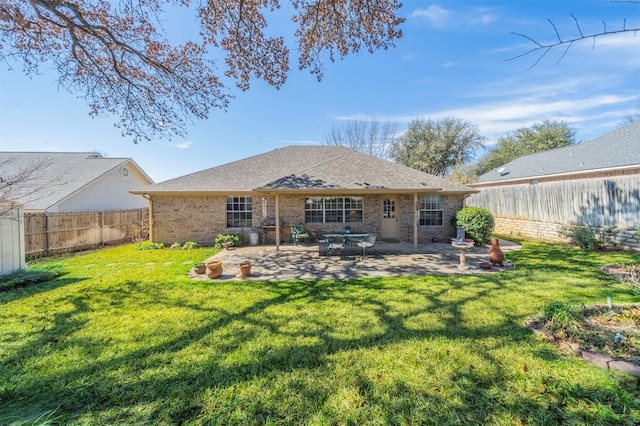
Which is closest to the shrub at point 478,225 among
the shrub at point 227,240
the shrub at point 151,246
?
the shrub at point 227,240

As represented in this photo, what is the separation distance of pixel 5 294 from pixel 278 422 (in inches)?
313

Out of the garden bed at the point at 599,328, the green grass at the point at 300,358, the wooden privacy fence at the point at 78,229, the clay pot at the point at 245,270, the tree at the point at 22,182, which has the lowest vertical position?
the green grass at the point at 300,358

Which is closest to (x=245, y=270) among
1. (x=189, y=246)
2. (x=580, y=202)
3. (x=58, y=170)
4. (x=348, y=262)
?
(x=348, y=262)

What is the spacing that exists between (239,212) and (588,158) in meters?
21.1

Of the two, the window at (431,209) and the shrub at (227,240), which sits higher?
the window at (431,209)

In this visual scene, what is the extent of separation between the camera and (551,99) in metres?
14.6

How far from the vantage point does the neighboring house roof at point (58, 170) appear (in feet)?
46.1

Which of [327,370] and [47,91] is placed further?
[47,91]

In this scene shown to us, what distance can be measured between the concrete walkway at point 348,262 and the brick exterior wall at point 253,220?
1539mm

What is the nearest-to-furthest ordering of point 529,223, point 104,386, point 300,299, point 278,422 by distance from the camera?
point 278,422 → point 104,386 → point 300,299 → point 529,223

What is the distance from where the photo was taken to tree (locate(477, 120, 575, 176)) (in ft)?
104

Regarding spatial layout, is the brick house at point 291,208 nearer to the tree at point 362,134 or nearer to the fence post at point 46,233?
the fence post at point 46,233

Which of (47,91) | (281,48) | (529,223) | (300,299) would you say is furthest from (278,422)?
(529,223)

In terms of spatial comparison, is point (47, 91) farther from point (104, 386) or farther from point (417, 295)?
point (417, 295)
